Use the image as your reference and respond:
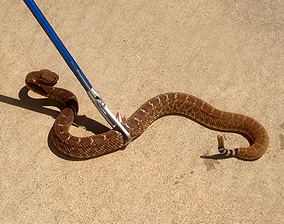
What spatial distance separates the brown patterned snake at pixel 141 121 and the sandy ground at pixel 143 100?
19 centimetres

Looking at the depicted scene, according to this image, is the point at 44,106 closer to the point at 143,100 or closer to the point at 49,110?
the point at 49,110

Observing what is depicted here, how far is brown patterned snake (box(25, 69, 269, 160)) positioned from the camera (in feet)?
19.3

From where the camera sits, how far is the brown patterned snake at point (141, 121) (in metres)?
5.89

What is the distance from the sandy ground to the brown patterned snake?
19cm

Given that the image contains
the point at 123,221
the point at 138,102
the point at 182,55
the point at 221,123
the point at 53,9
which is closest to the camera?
the point at 123,221

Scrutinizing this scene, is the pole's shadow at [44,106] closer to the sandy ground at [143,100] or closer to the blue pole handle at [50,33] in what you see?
the sandy ground at [143,100]

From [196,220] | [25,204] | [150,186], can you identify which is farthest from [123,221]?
[25,204]

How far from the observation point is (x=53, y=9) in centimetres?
829

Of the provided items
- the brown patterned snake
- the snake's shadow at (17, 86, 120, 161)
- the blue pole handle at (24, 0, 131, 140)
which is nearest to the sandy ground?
the snake's shadow at (17, 86, 120, 161)

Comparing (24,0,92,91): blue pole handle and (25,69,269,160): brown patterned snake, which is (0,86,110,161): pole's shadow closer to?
(25,69,269,160): brown patterned snake

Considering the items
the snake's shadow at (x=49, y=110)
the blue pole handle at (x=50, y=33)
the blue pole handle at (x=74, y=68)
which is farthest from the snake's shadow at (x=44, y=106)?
the blue pole handle at (x=50, y=33)

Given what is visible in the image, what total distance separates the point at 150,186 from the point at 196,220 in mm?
925

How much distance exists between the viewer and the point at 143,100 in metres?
6.89

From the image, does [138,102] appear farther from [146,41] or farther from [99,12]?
[99,12]
